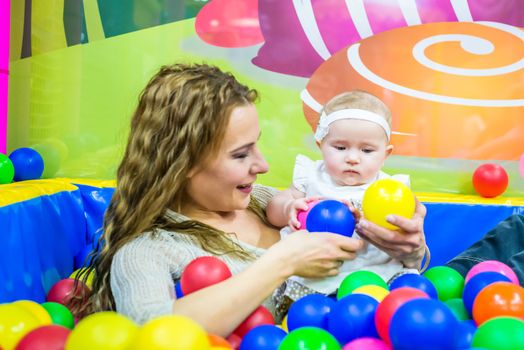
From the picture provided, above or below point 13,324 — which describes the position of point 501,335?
above

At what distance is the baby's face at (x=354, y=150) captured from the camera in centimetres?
183

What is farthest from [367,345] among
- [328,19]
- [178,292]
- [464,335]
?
[328,19]

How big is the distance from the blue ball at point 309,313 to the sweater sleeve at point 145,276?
0.27 meters

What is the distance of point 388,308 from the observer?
1183mm

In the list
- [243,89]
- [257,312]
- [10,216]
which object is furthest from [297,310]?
[10,216]

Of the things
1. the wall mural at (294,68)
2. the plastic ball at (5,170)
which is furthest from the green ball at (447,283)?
the plastic ball at (5,170)

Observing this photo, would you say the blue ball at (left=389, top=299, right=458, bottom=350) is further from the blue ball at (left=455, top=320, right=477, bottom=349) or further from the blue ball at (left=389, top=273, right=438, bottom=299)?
the blue ball at (left=389, top=273, right=438, bottom=299)

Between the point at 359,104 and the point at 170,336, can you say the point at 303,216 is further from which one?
the point at 170,336

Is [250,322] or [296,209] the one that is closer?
[250,322]

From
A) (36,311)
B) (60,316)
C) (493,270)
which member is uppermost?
(493,270)

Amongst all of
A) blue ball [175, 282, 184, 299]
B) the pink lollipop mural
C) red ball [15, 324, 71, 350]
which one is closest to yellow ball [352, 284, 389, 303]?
blue ball [175, 282, 184, 299]

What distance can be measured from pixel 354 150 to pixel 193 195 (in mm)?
491

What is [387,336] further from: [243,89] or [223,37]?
[223,37]

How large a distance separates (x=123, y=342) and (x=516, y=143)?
2260 mm
